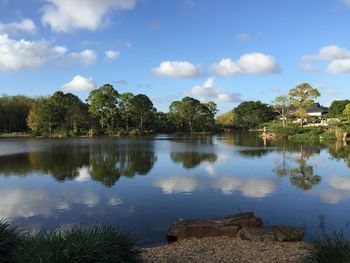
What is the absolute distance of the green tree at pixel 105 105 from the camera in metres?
61.0

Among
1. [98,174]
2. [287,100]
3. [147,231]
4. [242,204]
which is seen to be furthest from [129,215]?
[287,100]

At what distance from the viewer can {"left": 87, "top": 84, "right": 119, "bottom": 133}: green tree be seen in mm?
60969

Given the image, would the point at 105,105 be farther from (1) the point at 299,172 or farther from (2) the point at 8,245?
(2) the point at 8,245

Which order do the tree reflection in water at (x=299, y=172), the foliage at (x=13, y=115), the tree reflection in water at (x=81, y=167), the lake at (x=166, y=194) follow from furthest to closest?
the foliage at (x=13, y=115) → the tree reflection in water at (x=81, y=167) → the tree reflection in water at (x=299, y=172) → the lake at (x=166, y=194)

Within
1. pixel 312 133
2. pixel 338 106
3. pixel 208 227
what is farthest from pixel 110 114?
pixel 208 227

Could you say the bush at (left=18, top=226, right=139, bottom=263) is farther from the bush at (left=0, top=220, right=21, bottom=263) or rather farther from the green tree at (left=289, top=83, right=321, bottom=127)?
the green tree at (left=289, top=83, right=321, bottom=127)

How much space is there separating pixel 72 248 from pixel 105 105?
192 ft

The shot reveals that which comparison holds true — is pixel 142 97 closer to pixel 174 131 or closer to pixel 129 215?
pixel 174 131

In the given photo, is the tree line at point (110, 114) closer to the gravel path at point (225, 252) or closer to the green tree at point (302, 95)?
the green tree at point (302, 95)

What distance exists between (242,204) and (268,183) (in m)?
4.06

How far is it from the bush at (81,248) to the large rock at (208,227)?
110 inches

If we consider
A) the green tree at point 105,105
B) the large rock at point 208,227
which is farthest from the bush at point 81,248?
the green tree at point 105,105

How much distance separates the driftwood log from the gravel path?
261 mm

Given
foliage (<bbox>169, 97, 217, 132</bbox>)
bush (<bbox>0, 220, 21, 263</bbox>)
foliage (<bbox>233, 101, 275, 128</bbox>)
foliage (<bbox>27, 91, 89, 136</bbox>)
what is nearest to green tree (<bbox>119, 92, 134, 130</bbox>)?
foliage (<bbox>27, 91, 89, 136</bbox>)
